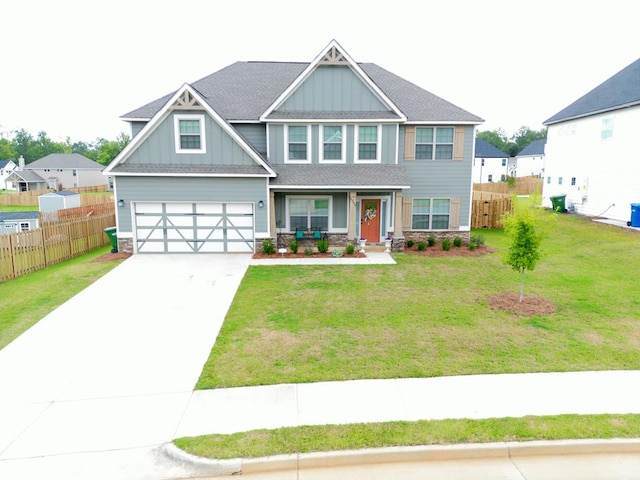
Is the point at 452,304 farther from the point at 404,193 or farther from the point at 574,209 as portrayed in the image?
the point at 574,209

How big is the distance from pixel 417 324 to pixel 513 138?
4058 inches

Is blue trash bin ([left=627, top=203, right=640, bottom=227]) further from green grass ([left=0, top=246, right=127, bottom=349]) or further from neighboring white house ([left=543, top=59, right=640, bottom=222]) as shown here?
green grass ([left=0, top=246, right=127, bottom=349])

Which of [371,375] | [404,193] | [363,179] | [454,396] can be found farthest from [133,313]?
[404,193]

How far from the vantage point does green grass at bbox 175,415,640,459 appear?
18.1 feet

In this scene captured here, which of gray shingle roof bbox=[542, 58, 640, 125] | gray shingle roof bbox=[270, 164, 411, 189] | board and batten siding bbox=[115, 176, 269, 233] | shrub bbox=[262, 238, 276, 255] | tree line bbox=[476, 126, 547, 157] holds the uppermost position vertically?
tree line bbox=[476, 126, 547, 157]

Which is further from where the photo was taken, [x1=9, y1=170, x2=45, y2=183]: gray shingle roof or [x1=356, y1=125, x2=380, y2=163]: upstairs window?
[x1=9, y1=170, x2=45, y2=183]: gray shingle roof

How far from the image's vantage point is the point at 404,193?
19.4 m

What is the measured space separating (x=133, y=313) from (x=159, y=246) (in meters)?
7.46

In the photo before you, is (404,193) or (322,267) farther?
(404,193)

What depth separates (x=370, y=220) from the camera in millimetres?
19531

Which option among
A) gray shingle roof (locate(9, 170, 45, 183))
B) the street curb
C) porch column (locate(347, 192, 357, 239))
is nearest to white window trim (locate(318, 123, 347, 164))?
porch column (locate(347, 192, 357, 239))

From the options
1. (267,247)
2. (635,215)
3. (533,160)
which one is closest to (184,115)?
(267,247)

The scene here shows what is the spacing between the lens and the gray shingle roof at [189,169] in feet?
55.8

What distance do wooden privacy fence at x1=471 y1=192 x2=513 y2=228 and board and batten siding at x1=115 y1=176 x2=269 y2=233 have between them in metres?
14.0
